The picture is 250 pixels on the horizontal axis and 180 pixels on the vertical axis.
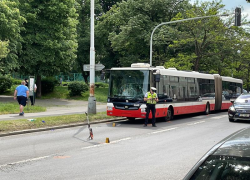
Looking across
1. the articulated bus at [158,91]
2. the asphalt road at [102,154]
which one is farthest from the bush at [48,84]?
the asphalt road at [102,154]

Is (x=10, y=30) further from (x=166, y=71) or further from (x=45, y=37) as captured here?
(x=166, y=71)

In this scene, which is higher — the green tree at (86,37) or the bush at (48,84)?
the green tree at (86,37)

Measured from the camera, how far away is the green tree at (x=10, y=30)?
26078 millimetres

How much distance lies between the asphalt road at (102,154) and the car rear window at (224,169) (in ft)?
12.4

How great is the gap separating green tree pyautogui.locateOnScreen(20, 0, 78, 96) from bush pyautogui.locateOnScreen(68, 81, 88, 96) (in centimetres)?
324

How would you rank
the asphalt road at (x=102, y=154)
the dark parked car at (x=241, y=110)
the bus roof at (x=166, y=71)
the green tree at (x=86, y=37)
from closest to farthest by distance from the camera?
the asphalt road at (x=102, y=154)
the bus roof at (x=166, y=71)
the dark parked car at (x=241, y=110)
the green tree at (x=86, y=37)

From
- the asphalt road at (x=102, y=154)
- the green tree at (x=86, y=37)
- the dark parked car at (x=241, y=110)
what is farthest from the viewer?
the green tree at (x=86, y=37)

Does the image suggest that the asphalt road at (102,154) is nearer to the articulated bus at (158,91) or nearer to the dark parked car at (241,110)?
the articulated bus at (158,91)

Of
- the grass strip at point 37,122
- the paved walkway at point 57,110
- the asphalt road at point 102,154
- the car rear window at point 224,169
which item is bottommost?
the asphalt road at point 102,154

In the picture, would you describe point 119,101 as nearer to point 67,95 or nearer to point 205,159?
point 205,159

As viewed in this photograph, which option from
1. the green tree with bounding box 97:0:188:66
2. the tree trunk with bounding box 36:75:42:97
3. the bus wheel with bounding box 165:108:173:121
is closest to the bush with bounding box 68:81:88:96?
the tree trunk with bounding box 36:75:42:97

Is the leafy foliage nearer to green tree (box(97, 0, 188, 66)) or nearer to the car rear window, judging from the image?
green tree (box(97, 0, 188, 66))

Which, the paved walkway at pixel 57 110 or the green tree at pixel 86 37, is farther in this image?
the green tree at pixel 86 37

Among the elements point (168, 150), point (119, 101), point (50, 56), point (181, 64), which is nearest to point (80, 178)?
point (168, 150)
